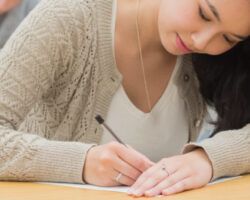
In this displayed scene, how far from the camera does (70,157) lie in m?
1.17

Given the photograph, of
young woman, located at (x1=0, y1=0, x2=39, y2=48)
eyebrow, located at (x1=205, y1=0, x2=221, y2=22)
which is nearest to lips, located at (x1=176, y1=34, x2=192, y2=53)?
eyebrow, located at (x1=205, y1=0, x2=221, y2=22)

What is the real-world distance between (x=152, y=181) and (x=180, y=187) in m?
0.06

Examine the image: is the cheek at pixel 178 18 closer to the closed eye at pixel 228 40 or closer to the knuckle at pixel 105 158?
the closed eye at pixel 228 40

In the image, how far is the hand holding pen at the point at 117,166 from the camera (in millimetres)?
1134

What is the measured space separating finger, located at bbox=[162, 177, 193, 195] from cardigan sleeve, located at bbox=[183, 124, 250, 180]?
0.09 m

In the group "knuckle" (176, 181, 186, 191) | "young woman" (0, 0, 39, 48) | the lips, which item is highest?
the lips

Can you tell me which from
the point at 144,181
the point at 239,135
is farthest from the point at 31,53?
the point at 239,135

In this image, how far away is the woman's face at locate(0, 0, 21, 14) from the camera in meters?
2.22

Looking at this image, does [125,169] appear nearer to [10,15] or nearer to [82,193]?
[82,193]

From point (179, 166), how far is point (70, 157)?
0.23 m

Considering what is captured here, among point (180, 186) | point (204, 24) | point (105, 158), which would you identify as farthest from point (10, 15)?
point (180, 186)

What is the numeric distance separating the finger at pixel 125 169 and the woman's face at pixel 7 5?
4.20 ft

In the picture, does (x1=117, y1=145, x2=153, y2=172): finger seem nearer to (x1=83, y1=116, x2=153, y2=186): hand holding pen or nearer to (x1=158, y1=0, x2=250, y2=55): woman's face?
(x1=83, y1=116, x2=153, y2=186): hand holding pen

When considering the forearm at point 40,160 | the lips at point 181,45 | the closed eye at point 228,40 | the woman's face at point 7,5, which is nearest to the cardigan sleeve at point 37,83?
the forearm at point 40,160
